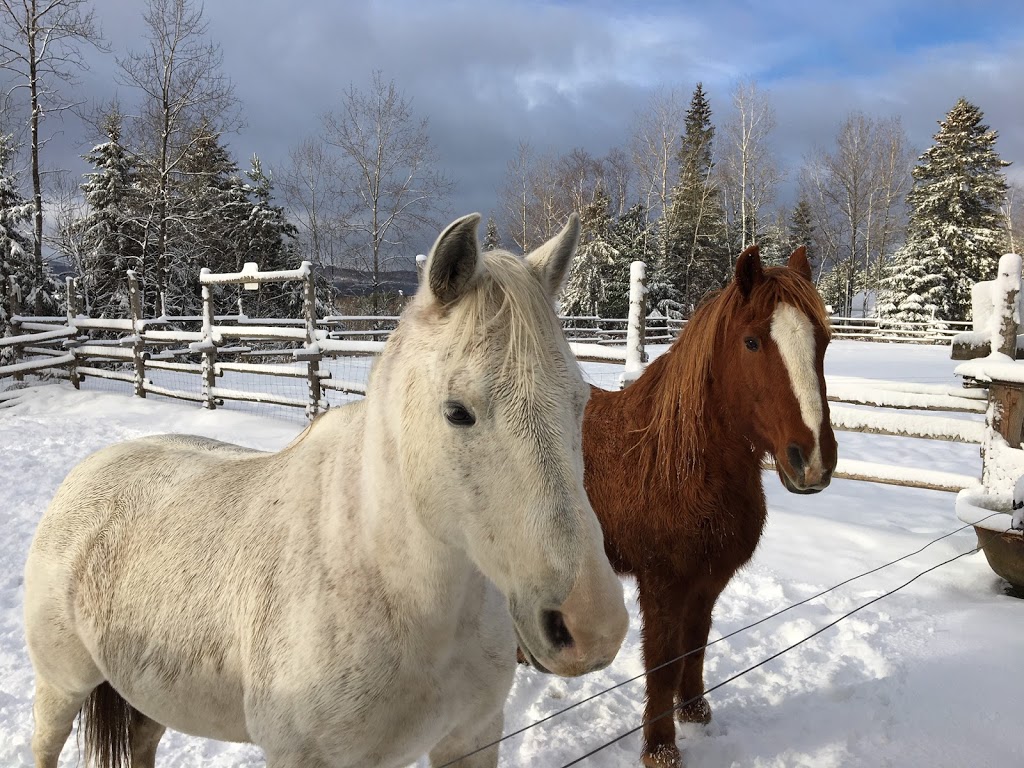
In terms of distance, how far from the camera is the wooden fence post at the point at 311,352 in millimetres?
7688

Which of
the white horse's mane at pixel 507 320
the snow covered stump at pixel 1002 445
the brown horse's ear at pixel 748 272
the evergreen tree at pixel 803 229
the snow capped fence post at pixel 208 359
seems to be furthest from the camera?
the evergreen tree at pixel 803 229

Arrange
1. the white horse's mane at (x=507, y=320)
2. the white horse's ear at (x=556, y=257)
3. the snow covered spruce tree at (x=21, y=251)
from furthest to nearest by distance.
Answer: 1. the snow covered spruce tree at (x=21, y=251)
2. the white horse's ear at (x=556, y=257)
3. the white horse's mane at (x=507, y=320)

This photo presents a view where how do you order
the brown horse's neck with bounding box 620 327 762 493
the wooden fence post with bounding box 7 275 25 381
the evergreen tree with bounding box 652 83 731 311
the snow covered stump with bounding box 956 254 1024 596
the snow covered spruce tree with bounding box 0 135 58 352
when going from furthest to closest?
the evergreen tree with bounding box 652 83 731 311, the snow covered spruce tree with bounding box 0 135 58 352, the wooden fence post with bounding box 7 275 25 381, the snow covered stump with bounding box 956 254 1024 596, the brown horse's neck with bounding box 620 327 762 493

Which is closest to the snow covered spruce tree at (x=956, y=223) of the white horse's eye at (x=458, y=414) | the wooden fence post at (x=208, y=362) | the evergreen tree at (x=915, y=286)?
the evergreen tree at (x=915, y=286)

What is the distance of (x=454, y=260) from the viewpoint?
3.61ft

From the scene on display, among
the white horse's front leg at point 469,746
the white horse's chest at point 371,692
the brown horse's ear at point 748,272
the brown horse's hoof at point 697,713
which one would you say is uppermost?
the brown horse's ear at point 748,272

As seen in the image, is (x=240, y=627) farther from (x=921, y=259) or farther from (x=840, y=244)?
(x=840, y=244)

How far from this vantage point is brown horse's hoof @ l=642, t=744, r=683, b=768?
2.22m

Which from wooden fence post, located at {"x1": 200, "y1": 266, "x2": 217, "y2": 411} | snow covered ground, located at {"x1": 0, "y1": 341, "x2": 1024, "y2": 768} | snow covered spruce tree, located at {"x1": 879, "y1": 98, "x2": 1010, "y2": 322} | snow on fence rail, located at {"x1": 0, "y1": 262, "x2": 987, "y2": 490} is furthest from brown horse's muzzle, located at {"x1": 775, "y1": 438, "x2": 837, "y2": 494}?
snow covered spruce tree, located at {"x1": 879, "y1": 98, "x2": 1010, "y2": 322}

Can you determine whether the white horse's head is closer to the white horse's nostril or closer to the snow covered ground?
the white horse's nostril

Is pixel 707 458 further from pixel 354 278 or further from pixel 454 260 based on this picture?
pixel 354 278

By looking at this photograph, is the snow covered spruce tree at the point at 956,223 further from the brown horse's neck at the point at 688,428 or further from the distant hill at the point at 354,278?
A: the brown horse's neck at the point at 688,428

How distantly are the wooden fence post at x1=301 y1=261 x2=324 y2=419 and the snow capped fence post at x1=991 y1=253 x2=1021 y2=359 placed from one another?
710 centimetres

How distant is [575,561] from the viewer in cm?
93
